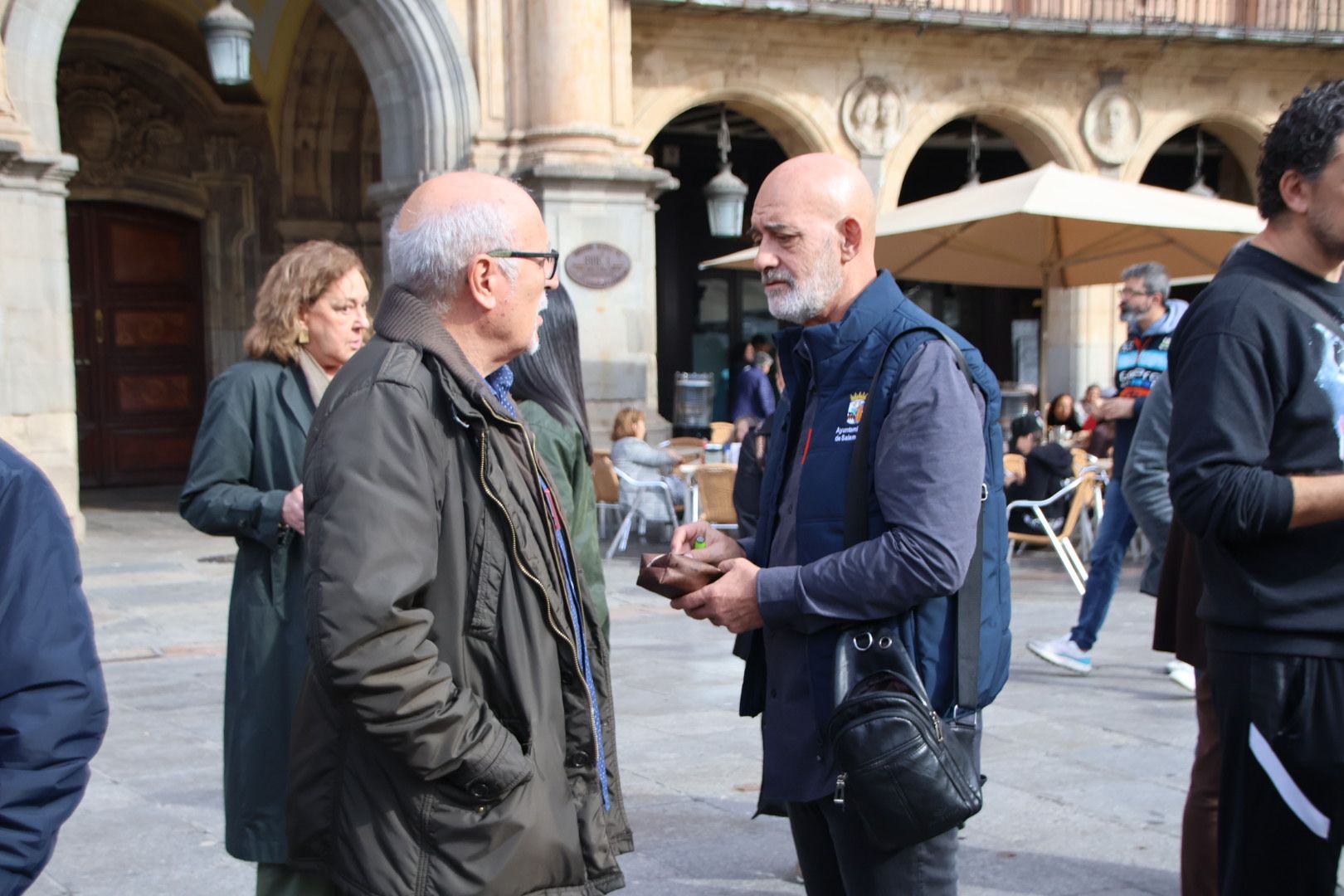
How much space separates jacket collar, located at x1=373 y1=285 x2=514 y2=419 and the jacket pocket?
20 cm

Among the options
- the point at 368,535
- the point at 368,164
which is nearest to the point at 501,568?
the point at 368,535

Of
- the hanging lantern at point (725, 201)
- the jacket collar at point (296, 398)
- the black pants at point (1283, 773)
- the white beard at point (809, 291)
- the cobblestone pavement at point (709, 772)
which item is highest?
the hanging lantern at point (725, 201)

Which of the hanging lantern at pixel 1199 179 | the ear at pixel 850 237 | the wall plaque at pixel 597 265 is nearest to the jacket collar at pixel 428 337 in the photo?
the ear at pixel 850 237

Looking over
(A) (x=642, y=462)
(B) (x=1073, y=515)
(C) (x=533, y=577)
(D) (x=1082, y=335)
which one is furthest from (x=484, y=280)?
(D) (x=1082, y=335)

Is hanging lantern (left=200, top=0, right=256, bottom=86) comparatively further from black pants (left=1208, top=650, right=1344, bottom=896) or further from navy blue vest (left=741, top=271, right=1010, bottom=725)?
black pants (left=1208, top=650, right=1344, bottom=896)

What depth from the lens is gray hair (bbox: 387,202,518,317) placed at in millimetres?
2375

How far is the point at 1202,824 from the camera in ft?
11.1

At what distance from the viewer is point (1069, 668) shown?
684cm

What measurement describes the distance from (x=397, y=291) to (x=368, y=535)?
49 cm

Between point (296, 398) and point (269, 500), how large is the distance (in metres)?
0.29

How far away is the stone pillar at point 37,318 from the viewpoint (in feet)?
36.7

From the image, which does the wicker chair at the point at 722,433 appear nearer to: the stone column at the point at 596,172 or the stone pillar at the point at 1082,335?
the stone column at the point at 596,172

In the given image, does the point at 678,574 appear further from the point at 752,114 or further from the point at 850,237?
the point at 752,114

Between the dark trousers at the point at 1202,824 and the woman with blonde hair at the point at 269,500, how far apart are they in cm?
198
